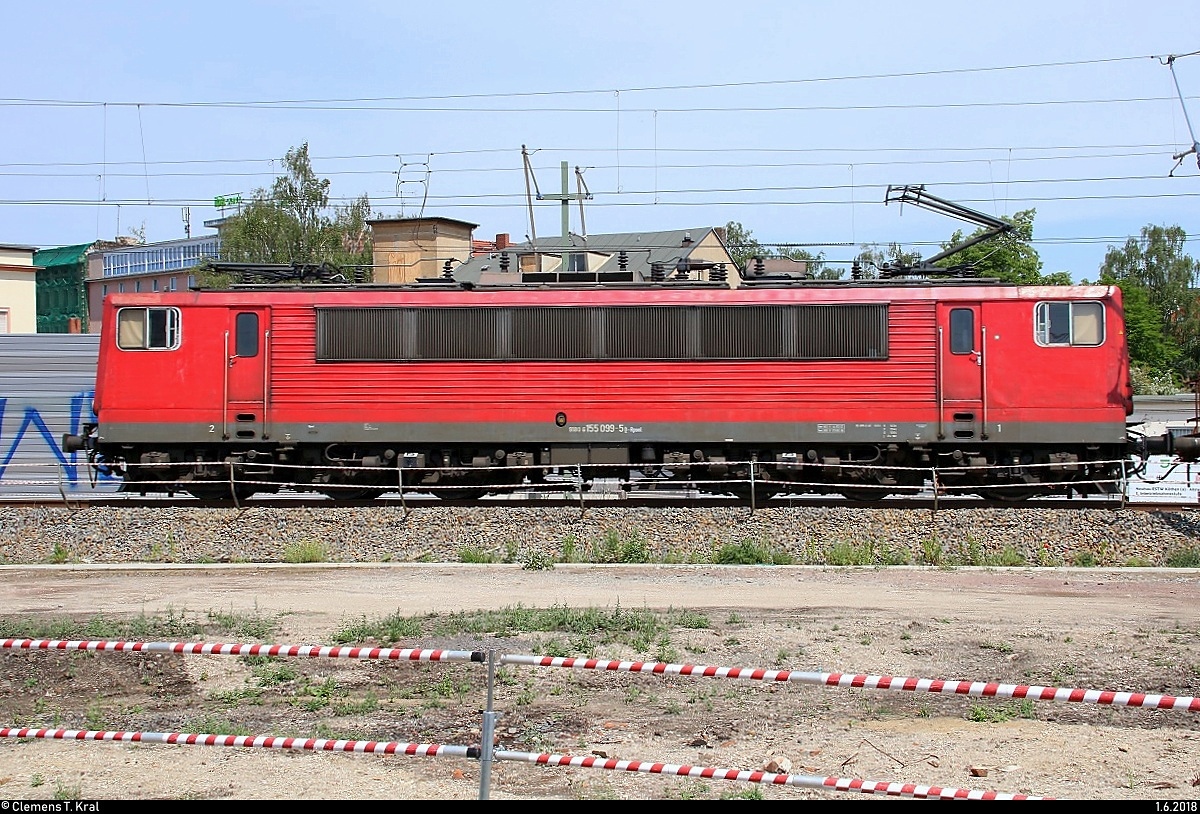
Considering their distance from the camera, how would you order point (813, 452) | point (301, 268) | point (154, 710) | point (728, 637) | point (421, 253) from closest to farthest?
point (154, 710), point (728, 637), point (813, 452), point (301, 268), point (421, 253)

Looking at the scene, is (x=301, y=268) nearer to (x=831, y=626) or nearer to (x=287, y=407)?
(x=287, y=407)

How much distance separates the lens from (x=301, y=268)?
22.0 meters

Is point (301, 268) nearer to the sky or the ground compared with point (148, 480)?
nearer to the sky

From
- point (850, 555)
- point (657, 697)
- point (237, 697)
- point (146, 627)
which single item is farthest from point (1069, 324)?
point (237, 697)

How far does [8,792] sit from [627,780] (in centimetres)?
374

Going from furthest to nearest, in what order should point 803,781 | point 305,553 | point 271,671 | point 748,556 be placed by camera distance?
point 305,553, point 748,556, point 271,671, point 803,781

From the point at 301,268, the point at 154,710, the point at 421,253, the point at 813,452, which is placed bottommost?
the point at 154,710

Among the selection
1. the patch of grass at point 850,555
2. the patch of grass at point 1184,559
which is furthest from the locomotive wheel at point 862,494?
the patch of grass at point 1184,559

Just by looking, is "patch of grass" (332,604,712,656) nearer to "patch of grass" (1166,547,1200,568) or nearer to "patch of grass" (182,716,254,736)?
"patch of grass" (182,716,254,736)

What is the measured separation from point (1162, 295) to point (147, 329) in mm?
97631

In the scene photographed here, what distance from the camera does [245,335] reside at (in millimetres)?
20922

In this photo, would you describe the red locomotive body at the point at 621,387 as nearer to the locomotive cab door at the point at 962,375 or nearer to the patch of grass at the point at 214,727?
the locomotive cab door at the point at 962,375

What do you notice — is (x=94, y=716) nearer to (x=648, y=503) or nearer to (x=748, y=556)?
(x=748, y=556)
